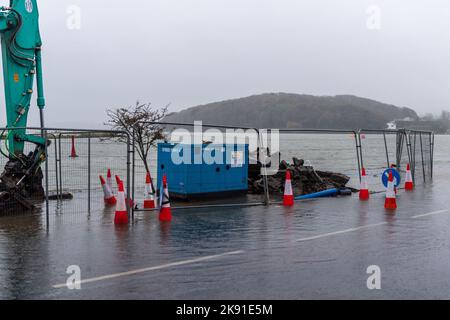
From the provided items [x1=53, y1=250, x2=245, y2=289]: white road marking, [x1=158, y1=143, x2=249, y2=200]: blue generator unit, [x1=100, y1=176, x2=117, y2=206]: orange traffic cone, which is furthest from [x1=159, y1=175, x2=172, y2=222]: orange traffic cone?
[x1=100, y1=176, x2=117, y2=206]: orange traffic cone

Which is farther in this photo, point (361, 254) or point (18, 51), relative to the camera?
point (18, 51)

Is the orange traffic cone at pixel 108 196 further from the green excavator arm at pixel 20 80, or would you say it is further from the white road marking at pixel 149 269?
the white road marking at pixel 149 269

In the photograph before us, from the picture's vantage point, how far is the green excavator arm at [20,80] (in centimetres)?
1435

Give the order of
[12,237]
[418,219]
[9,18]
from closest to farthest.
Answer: [12,237] < [418,219] < [9,18]

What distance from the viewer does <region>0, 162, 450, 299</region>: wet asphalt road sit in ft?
20.6

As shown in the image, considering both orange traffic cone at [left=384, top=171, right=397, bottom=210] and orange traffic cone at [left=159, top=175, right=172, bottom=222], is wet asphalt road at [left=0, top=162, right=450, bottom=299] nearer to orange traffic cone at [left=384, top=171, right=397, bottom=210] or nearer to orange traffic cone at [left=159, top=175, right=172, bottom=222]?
orange traffic cone at [left=159, top=175, right=172, bottom=222]

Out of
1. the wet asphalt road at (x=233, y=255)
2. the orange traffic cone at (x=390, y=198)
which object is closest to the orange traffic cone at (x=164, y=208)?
the wet asphalt road at (x=233, y=255)

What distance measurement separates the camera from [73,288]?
20.8 feet

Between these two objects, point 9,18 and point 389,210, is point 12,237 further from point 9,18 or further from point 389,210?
point 389,210

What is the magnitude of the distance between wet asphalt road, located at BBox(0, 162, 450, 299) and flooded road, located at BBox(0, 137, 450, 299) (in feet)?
0.05

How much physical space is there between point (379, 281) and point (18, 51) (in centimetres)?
1165

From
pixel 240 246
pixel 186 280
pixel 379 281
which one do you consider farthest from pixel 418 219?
pixel 186 280

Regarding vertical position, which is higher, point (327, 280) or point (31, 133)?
point (31, 133)

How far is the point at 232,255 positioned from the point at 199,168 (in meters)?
7.33
